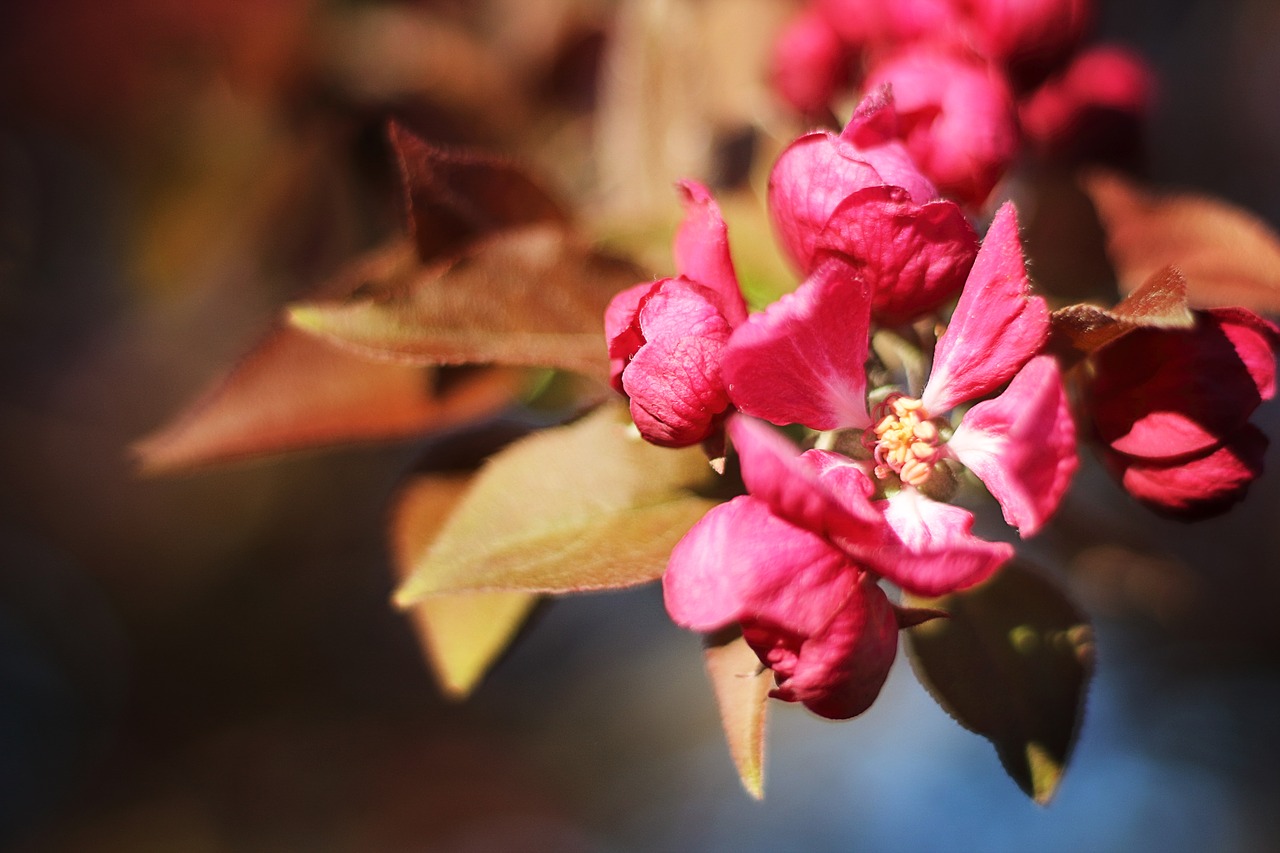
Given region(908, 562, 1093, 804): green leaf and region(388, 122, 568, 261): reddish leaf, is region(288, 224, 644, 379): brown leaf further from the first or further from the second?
region(908, 562, 1093, 804): green leaf

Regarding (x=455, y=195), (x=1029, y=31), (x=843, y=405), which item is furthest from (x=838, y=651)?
(x=1029, y=31)

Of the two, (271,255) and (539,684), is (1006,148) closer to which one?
(271,255)

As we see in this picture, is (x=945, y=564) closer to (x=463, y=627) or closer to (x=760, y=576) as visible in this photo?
(x=760, y=576)

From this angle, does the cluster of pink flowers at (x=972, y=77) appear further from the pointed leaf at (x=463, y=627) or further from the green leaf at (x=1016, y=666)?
the pointed leaf at (x=463, y=627)

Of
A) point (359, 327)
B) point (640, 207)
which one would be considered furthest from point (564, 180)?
point (359, 327)

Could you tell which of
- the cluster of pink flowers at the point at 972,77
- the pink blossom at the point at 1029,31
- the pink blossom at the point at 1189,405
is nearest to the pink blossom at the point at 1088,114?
the cluster of pink flowers at the point at 972,77

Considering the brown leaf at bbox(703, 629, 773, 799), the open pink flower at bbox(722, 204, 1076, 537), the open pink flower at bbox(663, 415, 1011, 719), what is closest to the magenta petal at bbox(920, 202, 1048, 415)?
the open pink flower at bbox(722, 204, 1076, 537)
